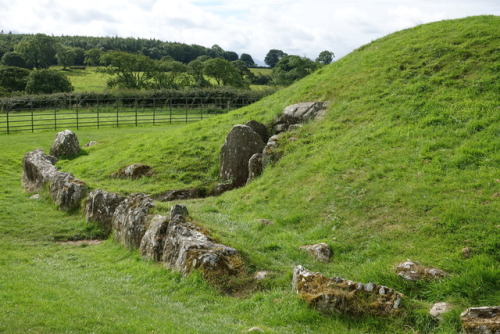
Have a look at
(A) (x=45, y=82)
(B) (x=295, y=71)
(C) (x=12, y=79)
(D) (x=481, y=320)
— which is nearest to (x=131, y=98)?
(A) (x=45, y=82)

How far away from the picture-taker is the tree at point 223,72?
3851 inches

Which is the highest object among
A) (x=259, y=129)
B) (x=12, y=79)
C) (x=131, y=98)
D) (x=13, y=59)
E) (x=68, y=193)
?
(x=13, y=59)

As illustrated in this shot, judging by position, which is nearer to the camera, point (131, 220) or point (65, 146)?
point (131, 220)

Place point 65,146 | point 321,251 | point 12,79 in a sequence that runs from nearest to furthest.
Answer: point 321,251
point 65,146
point 12,79

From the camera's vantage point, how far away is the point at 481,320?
26.2 ft

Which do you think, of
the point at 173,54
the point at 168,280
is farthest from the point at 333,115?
the point at 173,54

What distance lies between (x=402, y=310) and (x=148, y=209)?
30.3 feet

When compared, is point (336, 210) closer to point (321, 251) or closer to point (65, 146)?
point (321, 251)

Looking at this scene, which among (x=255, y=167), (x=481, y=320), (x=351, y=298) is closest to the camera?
(x=481, y=320)

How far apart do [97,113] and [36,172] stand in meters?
27.3

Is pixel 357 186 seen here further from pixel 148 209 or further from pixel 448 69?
pixel 448 69

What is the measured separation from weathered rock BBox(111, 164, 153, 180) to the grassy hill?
715 mm

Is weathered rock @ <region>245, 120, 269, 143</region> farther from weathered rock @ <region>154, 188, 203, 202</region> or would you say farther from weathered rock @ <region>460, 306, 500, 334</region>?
weathered rock @ <region>460, 306, 500, 334</region>

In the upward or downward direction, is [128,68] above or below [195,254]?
above
